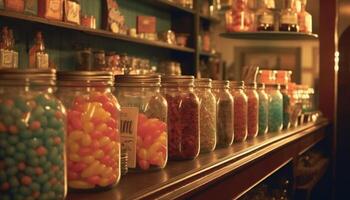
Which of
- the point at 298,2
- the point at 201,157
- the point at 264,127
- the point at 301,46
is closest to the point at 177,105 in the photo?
the point at 201,157

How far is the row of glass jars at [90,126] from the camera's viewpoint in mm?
809

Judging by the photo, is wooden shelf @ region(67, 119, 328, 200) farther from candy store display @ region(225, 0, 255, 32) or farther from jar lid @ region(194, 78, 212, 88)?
candy store display @ region(225, 0, 255, 32)

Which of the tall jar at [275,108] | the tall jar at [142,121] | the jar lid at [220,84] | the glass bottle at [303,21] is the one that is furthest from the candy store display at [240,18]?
the tall jar at [142,121]

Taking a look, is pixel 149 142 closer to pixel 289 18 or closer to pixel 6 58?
pixel 6 58

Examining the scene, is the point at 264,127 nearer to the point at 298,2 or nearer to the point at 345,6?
the point at 298,2

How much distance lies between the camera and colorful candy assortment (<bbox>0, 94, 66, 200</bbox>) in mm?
805

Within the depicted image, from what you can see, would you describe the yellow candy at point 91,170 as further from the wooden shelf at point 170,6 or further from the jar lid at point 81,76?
→ the wooden shelf at point 170,6

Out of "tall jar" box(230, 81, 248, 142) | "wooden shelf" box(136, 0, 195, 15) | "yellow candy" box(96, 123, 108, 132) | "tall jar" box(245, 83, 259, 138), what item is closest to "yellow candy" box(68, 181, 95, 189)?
"yellow candy" box(96, 123, 108, 132)

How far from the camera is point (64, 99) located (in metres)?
1.01

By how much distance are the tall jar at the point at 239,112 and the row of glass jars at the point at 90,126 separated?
0.91 ft

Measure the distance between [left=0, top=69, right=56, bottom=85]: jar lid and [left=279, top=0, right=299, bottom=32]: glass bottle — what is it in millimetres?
2651

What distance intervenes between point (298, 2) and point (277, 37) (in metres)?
0.28

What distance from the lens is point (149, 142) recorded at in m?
1.20

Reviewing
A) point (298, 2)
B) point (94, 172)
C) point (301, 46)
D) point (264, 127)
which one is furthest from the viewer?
point (301, 46)
